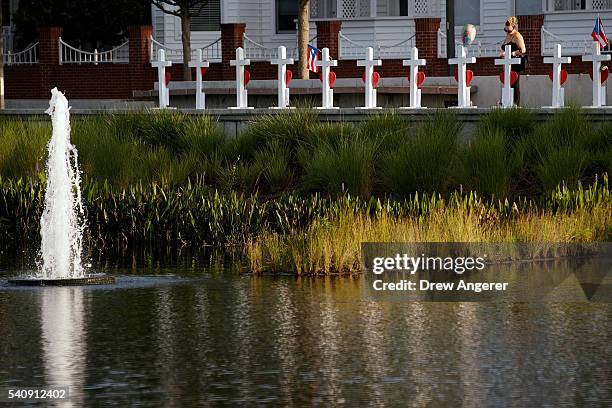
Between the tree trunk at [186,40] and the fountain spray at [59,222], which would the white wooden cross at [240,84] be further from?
the fountain spray at [59,222]

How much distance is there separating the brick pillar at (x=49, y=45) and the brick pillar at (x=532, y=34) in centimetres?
1077

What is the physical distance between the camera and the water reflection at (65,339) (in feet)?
37.0

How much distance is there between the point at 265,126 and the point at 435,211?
675cm

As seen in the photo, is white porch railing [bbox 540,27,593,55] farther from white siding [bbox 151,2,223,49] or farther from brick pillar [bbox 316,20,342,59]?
white siding [bbox 151,2,223,49]

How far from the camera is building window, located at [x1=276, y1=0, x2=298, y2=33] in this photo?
139 feet

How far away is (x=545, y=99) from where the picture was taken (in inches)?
1289

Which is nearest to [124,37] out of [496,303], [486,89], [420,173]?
[486,89]

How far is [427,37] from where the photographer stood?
1425 inches

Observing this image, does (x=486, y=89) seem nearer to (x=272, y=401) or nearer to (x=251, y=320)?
(x=251, y=320)

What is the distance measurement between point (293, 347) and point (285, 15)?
30.5m

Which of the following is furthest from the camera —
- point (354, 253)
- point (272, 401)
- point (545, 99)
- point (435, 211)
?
point (545, 99)

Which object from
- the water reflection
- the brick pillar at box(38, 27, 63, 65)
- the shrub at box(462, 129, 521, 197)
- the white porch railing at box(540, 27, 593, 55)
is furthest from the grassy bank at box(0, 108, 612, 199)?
the brick pillar at box(38, 27, 63, 65)

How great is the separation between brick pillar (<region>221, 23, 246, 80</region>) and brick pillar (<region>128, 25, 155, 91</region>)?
1.82 metres

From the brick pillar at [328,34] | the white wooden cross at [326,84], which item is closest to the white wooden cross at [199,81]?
the white wooden cross at [326,84]
